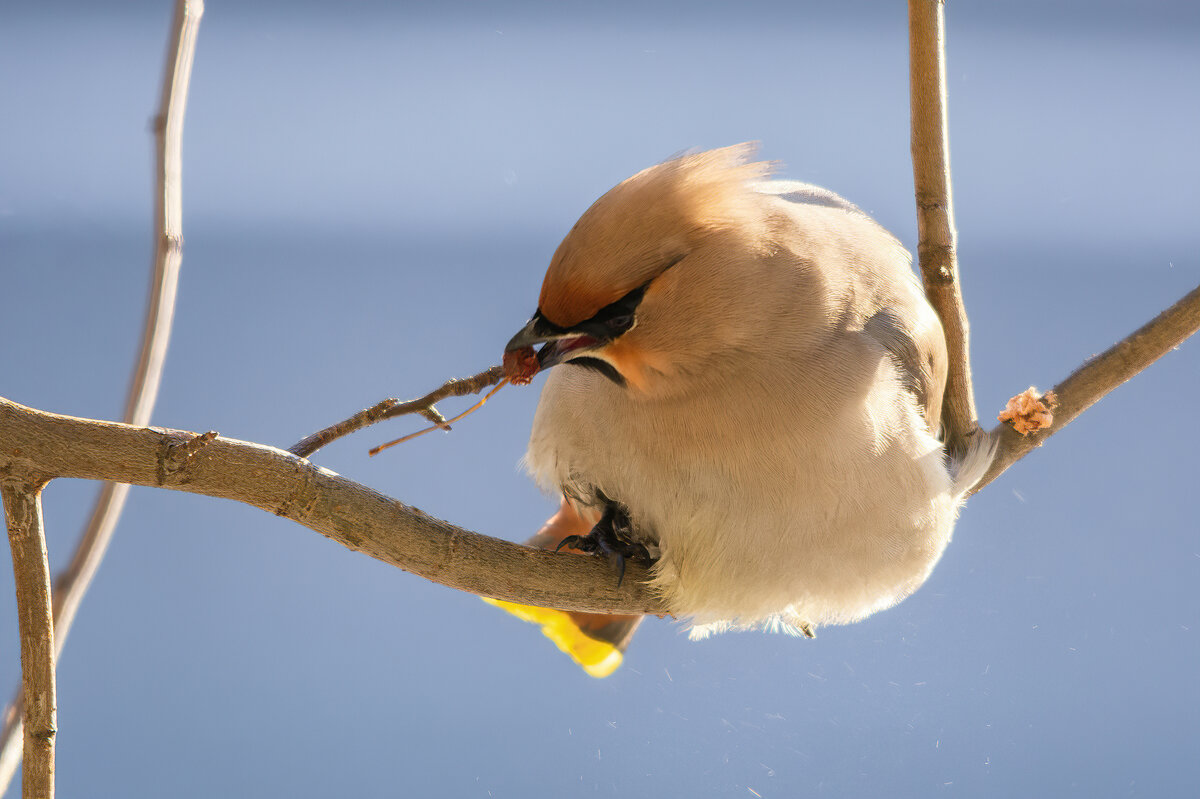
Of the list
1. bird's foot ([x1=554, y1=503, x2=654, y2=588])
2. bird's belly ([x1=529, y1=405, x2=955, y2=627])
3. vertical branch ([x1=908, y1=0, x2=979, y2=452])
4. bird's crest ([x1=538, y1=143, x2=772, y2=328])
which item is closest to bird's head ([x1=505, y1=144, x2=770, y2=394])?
bird's crest ([x1=538, y1=143, x2=772, y2=328])

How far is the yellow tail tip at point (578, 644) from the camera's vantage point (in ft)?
5.84

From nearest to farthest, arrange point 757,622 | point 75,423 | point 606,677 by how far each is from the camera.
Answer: point 75,423 < point 757,622 < point 606,677

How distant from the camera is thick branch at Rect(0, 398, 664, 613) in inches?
37.2

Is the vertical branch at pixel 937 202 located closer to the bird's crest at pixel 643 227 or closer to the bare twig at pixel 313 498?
the bird's crest at pixel 643 227

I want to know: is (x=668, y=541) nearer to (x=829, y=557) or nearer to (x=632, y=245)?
(x=829, y=557)

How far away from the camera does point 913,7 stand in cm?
147

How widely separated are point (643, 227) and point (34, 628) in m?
0.70

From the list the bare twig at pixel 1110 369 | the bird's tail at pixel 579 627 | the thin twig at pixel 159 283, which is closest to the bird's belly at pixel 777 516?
the bare twig at pixel 1110 369

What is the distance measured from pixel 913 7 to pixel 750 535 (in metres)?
0.76

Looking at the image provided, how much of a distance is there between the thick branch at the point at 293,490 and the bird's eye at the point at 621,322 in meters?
0.26

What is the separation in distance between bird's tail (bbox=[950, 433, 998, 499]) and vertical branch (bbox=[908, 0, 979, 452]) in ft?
0.07

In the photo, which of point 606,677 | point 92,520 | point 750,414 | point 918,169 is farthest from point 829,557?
point 92,520

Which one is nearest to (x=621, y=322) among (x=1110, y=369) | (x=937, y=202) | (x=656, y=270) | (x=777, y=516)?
(x=656, y=270)

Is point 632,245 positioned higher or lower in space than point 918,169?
higher
